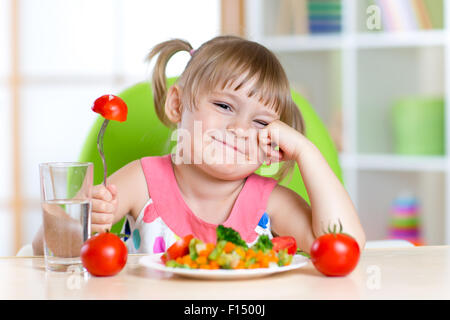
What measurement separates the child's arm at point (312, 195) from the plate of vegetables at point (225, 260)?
28 cm

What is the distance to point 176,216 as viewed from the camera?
1299 millimetres

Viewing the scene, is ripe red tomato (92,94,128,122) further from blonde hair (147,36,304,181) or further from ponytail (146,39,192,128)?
ponytail (146,39,192,128)

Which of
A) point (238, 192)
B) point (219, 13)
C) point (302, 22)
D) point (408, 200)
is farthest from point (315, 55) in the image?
point (238, 192)

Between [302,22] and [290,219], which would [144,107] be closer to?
[290,219]

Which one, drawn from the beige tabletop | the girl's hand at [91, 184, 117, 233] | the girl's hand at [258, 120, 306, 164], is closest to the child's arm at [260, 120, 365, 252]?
the girl's hand at [258, 120, 306, 164]

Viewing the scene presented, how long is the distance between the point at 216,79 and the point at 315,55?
188 cm

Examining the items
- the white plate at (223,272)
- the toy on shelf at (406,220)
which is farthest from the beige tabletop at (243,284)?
the toy on shelf at (406,220)

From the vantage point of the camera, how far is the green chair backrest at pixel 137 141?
5.11ft

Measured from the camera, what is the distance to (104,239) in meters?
0.82

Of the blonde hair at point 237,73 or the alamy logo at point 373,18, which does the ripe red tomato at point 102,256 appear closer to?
the blonde hair at point 237,73

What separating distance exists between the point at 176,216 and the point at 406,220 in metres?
1.84

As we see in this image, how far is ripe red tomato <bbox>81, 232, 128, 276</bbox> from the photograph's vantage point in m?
0.80

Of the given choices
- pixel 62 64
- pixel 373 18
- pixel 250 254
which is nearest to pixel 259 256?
pixel 250 254

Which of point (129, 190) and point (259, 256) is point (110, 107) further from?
point (129, 190)
